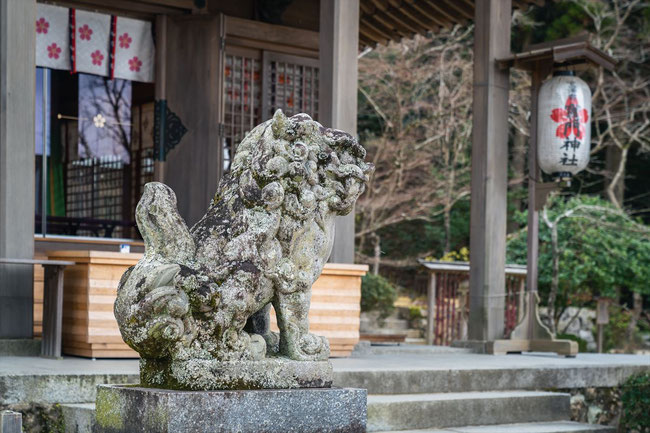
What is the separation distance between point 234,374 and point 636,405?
5.76 m

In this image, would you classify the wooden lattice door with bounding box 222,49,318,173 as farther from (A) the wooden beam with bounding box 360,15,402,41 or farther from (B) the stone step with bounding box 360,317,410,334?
(B) the stone step with bounding box 360,317,410,334

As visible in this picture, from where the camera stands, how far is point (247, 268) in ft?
13.9

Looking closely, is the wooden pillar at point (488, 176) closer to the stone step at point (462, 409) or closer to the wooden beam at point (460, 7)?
the wooden beam at point (460, 7)

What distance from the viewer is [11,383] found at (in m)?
5.57

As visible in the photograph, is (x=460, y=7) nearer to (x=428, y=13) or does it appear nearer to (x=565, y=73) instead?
(x=428, y=13)

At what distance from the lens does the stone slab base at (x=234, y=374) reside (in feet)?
13.4

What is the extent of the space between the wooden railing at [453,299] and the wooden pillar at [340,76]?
424cm

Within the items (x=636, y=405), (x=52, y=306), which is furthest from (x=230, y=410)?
A: (x=636, y=405)

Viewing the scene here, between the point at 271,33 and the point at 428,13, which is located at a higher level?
the point at 428,13

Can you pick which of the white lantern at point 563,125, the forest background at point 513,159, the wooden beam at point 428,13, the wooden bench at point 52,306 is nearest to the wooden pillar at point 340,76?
the white lantern at point 563,125

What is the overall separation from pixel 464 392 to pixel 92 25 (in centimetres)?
627

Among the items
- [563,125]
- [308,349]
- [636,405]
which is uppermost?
[563,125]

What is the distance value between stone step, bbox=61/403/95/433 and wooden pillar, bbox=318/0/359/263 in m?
3.63

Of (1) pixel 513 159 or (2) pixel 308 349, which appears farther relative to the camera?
(1) pixel 513 159
